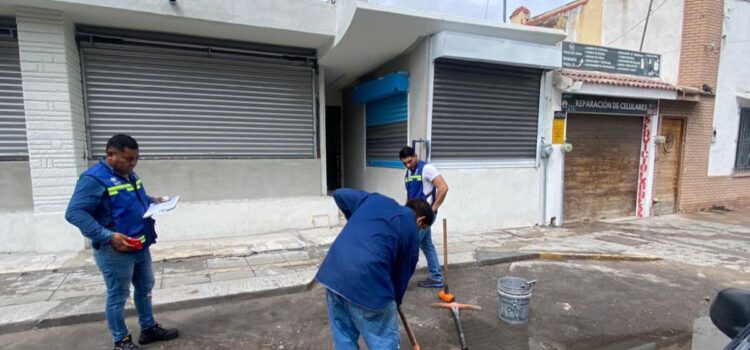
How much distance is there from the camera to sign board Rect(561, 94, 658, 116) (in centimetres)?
798

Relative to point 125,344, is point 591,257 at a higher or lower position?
lower

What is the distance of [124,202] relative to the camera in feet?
9.29

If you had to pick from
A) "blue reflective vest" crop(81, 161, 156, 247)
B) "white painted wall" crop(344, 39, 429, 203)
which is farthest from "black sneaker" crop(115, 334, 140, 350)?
"white painted wall" crop(344, 39, 429, 203)

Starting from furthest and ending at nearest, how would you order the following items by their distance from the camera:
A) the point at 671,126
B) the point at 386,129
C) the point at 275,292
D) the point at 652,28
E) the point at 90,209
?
the point at 652,28 → the point at 671,126 → the point at 386,129 → the point at 275,292 → the point at 90,209

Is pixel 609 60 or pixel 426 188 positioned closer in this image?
pixel 426 188

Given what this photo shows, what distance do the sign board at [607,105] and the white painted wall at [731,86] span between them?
2632 millimetres

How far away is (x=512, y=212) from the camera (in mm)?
7641

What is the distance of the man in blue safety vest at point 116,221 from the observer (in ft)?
8.72

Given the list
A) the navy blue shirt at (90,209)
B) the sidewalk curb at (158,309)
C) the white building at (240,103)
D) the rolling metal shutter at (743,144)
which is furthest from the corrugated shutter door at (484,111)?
the rolling metal shutter at (743,144)

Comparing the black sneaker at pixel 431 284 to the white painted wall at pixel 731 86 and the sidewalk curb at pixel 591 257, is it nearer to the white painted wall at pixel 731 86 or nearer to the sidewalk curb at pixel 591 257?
the sidewalk curb at pixel 591 257

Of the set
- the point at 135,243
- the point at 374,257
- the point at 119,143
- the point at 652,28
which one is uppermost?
the point at 652,28

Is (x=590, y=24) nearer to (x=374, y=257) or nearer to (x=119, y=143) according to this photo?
(x=374, y=257)

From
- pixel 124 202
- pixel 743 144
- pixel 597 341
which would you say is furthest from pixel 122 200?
pixel 743 144

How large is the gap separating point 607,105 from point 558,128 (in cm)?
140
